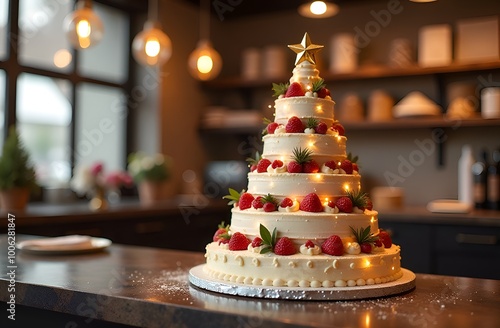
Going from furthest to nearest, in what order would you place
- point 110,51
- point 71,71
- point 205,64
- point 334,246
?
1. point 110,51
2. point 71,71
3. point 205,64
4. point 334,246

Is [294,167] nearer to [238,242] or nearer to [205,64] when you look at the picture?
[238,242]

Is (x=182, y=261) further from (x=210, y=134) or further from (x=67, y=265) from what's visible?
(x=210, y=134)

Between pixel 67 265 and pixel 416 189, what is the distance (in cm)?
311

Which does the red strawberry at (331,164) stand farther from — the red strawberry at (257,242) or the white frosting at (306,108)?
the red strawberry at (257,242)

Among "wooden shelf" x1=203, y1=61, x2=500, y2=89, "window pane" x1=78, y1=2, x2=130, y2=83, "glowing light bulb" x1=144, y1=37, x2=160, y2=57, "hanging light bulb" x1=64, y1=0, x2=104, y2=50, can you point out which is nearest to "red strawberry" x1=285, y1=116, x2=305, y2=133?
"hanging light bulb" x1=64, y1=0, x2=104, y2=50

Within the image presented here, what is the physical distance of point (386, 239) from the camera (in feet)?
5.78

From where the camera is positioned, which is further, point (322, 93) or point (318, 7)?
point (318, 7)

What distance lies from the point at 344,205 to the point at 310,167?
5.8 inches

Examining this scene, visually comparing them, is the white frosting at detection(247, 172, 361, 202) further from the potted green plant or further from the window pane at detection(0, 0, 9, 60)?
the window pane at detection(0, 0, 9, 60)

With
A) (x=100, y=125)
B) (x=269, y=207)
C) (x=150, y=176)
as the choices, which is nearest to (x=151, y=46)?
(x=150, y=176)

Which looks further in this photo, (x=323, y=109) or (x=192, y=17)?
(x=192, y=17)

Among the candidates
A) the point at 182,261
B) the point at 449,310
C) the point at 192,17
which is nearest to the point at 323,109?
the point at 449,310

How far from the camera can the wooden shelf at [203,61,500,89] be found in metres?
4.05

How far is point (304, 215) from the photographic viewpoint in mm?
1611
